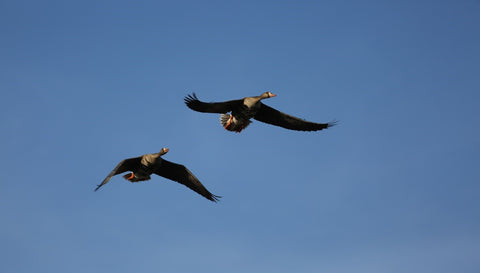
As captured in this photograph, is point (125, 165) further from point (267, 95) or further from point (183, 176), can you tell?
point (267, 95)

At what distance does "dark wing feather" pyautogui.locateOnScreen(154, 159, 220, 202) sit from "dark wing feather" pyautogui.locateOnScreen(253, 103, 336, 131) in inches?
146

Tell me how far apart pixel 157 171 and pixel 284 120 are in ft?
19.1

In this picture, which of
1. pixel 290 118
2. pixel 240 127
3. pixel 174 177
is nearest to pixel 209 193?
pixel 174 177

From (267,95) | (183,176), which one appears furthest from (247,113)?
(183,176)

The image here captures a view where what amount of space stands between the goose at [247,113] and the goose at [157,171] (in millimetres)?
2340

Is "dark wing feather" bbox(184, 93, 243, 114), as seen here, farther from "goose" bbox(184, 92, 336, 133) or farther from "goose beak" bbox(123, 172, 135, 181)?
"goose beak" bbox(123, 172, 135, 181)

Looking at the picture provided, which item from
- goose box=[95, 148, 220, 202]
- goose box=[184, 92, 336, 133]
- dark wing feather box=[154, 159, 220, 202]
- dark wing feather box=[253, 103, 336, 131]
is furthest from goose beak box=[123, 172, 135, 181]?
dark wing feather box=[253, 103, 336, 131]

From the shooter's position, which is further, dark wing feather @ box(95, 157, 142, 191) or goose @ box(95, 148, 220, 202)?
goose @ box(95, 148, 220, 202)

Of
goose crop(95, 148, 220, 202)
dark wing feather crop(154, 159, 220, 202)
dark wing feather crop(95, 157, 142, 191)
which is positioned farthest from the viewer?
dark wing feather crop(154, 159, 220, 202)

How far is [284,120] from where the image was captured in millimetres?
24156

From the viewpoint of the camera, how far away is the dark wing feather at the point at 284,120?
23844 mm

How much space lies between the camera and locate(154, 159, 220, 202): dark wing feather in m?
23.8

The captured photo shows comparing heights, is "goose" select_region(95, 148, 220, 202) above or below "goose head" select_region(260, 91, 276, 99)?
below

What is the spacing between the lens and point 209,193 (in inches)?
944
